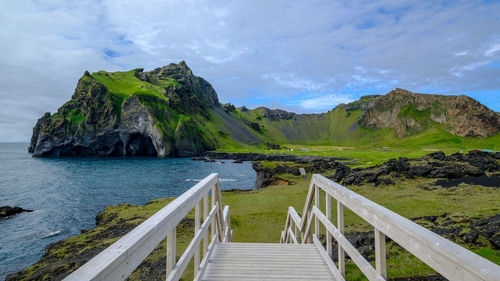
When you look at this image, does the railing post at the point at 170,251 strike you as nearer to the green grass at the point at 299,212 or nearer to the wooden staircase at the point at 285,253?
the wooden staircase at the point at 285,253

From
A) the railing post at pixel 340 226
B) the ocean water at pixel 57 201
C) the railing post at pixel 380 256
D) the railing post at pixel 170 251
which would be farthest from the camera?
the ocean water at pixel 57 201

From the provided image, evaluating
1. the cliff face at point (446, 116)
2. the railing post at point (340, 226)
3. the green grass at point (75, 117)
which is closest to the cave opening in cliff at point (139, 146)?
the green grass at point (75, 117)

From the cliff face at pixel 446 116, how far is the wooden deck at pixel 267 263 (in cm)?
18859

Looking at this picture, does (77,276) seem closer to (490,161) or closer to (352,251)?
(352,251)

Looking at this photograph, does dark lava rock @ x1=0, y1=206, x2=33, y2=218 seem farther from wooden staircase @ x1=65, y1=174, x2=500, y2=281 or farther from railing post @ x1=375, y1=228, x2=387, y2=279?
railing post @ x1=375, y1=228, x2=387, y2=279

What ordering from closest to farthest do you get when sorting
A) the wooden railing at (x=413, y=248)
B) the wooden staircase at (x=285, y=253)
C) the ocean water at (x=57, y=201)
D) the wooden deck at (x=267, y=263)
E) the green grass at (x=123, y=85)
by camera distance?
the wooden railing at (x=413, y=248) → the wooden staircase at (x=285, y=253) → the wooden deck at (x=267, y=263) → the ocean water at (x=57, y=201) → the green grass at (x=123, y=85)

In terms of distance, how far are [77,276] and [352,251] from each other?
10.7ft

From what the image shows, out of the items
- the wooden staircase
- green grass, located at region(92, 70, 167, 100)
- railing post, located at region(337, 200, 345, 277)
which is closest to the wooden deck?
the wooden staircase

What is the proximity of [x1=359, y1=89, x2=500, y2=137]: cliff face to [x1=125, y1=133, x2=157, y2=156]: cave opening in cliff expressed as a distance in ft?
568

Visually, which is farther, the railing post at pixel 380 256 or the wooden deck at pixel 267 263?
the wooden deck at pixel 267 263

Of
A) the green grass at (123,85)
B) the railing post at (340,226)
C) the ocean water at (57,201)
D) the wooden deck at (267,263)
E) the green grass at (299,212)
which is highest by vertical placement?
the green grass at (123,85)

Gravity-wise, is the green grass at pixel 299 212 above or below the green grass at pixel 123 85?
below

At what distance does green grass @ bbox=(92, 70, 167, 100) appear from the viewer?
133500 millimetres

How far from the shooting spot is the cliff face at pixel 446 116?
476ft
